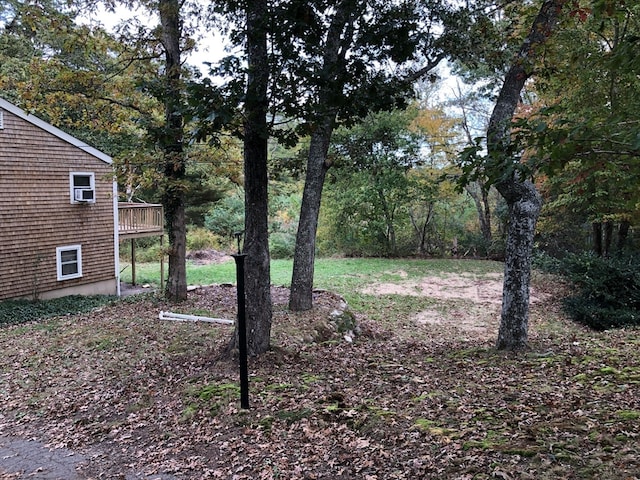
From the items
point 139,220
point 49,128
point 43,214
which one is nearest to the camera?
point 49,128

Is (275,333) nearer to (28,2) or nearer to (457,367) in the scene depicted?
(457,367)

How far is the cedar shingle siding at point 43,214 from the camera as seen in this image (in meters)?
11.6

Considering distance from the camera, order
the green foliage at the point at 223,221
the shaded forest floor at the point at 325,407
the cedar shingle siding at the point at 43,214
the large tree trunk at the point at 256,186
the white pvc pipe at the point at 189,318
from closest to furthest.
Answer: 1. the shaded forest floor at the point at 325,407
2. the large tree trunk at the point at 256,186
3. the white pvc pipe at the point at 189,318
4. the cedar shingle siding at the point at 43,214
5. the green foliage at the point at 223,221

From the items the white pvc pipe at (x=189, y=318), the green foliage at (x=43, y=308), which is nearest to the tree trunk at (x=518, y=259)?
the white pvc pipe at (x=189, y=318)

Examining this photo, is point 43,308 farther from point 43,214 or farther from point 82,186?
point 82,186

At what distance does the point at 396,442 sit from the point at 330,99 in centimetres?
336

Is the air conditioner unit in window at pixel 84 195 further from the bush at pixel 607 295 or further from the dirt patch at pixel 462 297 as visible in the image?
the bush at pixel 607 295

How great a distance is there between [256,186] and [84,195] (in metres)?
10.5

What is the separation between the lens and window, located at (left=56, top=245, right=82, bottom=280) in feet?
42.5

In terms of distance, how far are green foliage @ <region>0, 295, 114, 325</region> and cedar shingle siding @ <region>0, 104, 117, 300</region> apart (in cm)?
58

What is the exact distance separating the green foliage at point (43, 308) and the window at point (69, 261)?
28.2 inches

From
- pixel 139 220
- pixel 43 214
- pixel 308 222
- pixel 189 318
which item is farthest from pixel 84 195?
pixel 308 222

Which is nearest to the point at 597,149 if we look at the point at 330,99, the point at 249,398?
the point at 330,99

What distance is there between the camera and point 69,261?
43.6 ft
